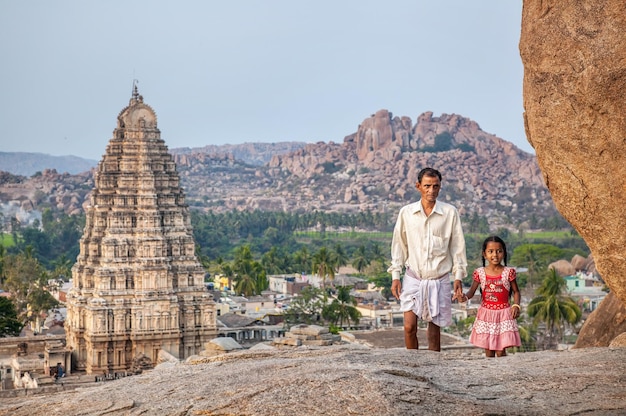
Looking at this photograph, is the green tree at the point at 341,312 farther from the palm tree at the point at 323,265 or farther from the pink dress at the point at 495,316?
the pink dress at the point at 495,316

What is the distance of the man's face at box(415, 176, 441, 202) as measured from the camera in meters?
9.51

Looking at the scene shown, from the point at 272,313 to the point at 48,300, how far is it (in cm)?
1111

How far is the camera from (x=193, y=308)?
42.1 m

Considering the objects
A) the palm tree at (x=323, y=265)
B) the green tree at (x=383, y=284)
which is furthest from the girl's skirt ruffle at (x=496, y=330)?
the green tree at (x=383, y=284)

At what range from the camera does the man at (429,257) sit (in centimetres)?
954

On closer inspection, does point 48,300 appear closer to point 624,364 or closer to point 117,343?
point 117,343

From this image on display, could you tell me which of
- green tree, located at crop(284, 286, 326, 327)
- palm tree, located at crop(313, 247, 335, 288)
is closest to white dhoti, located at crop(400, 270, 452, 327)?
green tree, located at crop(284, 286, 326, 327)

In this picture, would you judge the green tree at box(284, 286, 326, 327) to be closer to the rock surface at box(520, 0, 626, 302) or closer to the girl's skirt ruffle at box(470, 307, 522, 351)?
the girl's skirt ruffle at box(470, 307, 522, 351)

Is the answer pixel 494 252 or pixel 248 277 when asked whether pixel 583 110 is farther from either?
pixel 248 277

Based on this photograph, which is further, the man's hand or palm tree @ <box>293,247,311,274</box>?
palm tree @ <box>293,247,311,274</box>

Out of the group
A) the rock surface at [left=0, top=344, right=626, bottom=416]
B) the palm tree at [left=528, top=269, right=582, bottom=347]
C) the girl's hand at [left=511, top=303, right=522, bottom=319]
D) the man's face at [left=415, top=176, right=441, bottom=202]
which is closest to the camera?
the rock surface at [left=0, top=344, right=626, bottom=416]

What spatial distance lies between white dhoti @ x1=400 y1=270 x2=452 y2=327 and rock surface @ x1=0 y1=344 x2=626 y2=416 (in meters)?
0.59

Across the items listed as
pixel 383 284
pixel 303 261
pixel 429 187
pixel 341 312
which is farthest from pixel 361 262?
pixel 429 187

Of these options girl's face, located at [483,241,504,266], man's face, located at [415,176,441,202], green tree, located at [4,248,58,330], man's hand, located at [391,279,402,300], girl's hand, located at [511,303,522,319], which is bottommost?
green tree, located at [4,248,58,330]
